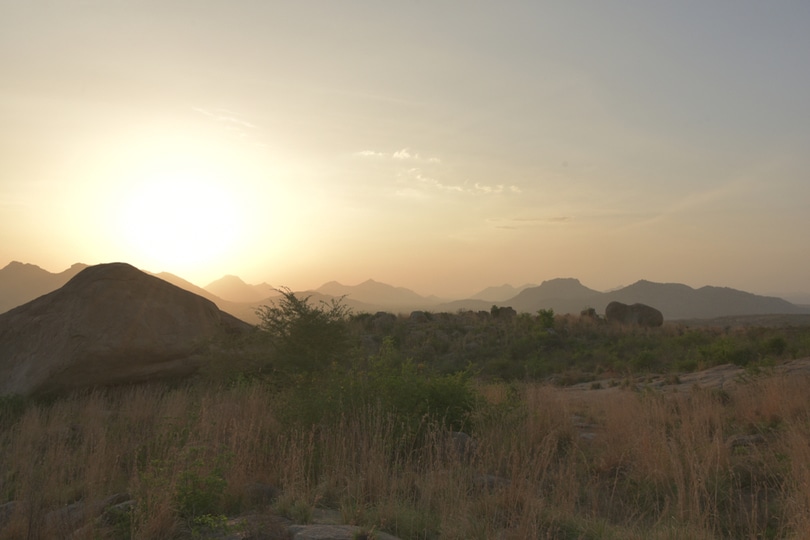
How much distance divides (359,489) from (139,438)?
500cm

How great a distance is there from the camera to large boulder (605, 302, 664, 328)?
36.3m

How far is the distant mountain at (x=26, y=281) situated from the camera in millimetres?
159250

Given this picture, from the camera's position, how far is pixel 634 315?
36812 millimetres

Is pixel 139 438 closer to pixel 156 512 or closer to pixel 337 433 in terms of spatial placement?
pixel 337 433

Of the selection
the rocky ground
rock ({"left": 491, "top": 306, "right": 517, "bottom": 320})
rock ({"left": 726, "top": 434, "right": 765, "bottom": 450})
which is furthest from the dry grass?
rock ({"left": 491, "top": 306, "right": 517, "bottom": 320})

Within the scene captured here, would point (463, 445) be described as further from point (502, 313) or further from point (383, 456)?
point (502, 313)

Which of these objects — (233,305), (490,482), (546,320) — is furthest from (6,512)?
(233,305)

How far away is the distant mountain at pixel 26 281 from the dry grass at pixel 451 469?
16888cm

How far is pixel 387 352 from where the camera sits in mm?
10477

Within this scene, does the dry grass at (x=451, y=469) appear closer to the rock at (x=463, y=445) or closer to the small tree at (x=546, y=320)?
the rock at (x=463, y=445)

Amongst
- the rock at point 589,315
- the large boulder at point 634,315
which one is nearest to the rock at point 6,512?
the rock at point 589,315

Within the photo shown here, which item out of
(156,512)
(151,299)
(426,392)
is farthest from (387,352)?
(151,299)

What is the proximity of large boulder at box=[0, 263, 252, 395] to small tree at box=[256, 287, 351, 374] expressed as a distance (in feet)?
6.53

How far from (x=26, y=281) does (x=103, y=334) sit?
626 ft
